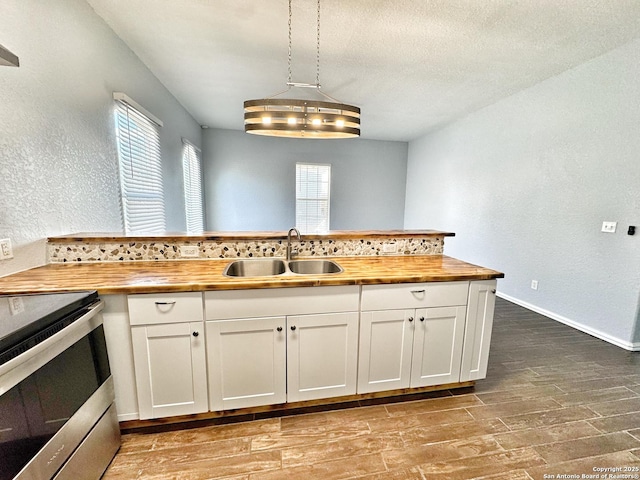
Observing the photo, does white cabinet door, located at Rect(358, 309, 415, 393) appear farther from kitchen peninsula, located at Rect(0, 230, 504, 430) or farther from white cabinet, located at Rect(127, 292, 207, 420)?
white cabinet, located at Rect(127, 292, 207, 420)

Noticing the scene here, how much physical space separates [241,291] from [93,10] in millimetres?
2444

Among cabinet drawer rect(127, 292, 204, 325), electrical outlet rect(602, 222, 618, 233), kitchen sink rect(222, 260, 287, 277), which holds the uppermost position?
electrical outlet rect(602, 222, 618, 233)

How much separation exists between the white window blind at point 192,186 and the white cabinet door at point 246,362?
329 cm

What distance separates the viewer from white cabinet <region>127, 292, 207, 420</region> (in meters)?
1.45

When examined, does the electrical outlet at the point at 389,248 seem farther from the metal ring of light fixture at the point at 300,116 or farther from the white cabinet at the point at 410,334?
the metal ring of light fixture at the point at 300,116

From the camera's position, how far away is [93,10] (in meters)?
2.09

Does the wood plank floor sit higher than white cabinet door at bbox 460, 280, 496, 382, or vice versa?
white cabinet door at bbox 460, 280, 496, 382

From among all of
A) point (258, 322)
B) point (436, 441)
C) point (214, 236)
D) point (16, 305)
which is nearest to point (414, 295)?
point (436, 441)

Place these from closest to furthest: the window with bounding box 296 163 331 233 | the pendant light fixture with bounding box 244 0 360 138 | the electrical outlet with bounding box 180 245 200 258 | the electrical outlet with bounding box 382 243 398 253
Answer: the pendant light fixture with bounding box 244 0 360 138 < the electrical outlet with bounding box 180 245 200 258 < the electrical outlet with bounding box 382 243 398 253 < the window with bounding box 296 163 331 233

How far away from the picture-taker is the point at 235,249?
203 cm

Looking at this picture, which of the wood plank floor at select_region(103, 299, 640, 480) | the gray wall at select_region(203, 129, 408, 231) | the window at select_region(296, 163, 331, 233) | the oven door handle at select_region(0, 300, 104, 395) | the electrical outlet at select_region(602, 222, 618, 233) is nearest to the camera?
the oven door handle at select_region(0, 300, 104, 395)

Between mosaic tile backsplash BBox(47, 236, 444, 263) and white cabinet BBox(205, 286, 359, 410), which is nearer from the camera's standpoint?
white cabinet BBox(205, 286, 359, 410)

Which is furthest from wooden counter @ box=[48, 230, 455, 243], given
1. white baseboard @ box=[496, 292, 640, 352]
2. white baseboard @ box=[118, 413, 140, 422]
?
white baseboard @ box=[496, 292, 640, 352]

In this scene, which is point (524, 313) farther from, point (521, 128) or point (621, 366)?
point (521, 128)
